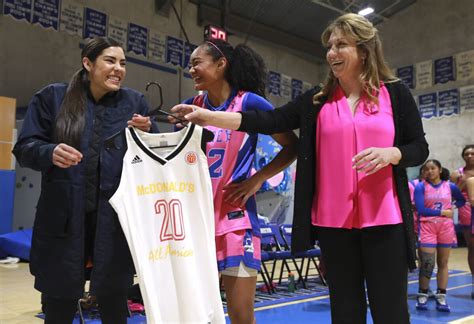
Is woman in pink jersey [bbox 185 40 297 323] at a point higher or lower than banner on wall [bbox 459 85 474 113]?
lower

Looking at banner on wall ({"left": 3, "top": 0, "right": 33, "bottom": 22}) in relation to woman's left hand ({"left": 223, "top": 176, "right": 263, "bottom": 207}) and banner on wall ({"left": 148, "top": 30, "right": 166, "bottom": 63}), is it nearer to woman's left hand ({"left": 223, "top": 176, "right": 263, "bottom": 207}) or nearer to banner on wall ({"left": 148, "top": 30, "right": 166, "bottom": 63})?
banner on wall ({"left": 148, "top": 30, "right": 166, "bottom": 63})

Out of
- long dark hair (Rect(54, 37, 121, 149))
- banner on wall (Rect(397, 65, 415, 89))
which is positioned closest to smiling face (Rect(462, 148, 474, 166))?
long dark hair (Rect(54, 37, 121, 149))

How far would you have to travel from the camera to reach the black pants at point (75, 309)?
6.59 ft

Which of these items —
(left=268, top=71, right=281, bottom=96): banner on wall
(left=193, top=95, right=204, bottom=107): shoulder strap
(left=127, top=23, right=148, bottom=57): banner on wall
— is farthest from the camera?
(left=268, top=71, right=281, bottom=96): banner on wall

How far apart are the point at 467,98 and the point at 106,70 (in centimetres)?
1347

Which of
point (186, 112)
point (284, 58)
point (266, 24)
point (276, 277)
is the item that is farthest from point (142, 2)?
point (186, 112)

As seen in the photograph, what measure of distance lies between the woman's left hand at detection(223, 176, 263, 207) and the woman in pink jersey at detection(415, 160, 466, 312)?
154 inches

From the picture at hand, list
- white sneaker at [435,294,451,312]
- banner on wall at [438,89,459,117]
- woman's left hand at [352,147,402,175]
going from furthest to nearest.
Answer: banner on wall at [438,89,459,117] < white sneaker at [435,294,451,312] < woman's left hand at [352,147,402,175]

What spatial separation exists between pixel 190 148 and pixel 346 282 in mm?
879

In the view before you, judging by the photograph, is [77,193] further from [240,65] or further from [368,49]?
[368,49]

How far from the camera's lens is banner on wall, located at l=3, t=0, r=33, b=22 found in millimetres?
9508

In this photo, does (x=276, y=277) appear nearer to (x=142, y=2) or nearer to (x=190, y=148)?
(x=190, y=148)

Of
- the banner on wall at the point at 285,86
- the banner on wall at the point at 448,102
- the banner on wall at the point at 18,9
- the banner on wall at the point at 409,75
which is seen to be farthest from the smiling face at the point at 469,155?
the banner on wall at the point at 285,86

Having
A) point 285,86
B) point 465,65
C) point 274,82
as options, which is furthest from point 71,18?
point 465,65
